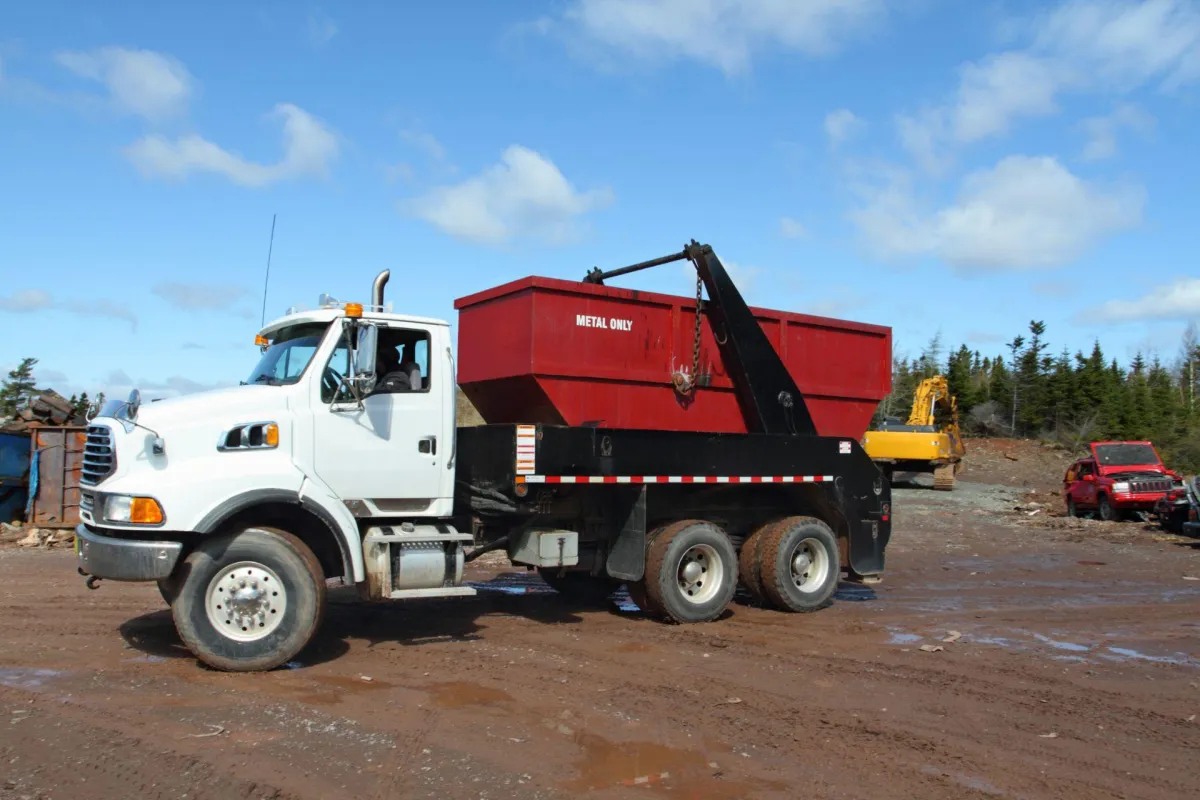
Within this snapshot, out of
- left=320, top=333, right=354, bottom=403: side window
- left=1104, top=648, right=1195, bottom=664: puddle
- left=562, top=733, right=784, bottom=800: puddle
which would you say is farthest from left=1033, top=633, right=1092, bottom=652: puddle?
left=320, top=333, right=354, bottom=403: side window

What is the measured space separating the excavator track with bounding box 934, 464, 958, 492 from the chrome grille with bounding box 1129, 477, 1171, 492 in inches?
432

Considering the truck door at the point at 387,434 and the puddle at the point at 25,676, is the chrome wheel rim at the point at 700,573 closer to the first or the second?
the truck door at the point at 387,434

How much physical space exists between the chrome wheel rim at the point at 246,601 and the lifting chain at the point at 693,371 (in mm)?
4542

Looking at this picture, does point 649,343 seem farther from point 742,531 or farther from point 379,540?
point 379,540

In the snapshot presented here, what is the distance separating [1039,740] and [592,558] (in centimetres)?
493

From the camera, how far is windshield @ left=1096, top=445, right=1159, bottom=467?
24125 millimetres

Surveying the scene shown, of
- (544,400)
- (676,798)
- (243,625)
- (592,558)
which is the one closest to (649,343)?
(544,400)

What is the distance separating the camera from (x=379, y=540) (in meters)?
8.05

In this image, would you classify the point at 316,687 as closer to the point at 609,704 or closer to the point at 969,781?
the point at 609,704

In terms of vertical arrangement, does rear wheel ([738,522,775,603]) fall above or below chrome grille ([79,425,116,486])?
below

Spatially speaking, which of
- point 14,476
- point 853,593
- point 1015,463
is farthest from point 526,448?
point 1015,463

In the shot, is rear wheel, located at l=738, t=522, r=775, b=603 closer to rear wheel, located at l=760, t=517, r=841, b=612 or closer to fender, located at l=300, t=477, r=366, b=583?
rear wheel, located at l=760, t=517, r=841, b=612

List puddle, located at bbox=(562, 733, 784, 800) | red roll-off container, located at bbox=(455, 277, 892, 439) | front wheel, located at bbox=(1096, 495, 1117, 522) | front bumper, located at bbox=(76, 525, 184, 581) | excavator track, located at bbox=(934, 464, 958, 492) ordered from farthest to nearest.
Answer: excavator track, located at bbox=(934, 464, 958, 492) < front wheel, located at bbox=(1096, 495, 1117, 522) < red roll-off container, located at bbox=(455, 277, 892, 439) < front bumper, located at bbox=(76, 525, 184, 581) < puddle, located at bbox=(562, 733, 784, 800)

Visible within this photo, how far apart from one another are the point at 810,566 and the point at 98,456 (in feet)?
24.3
